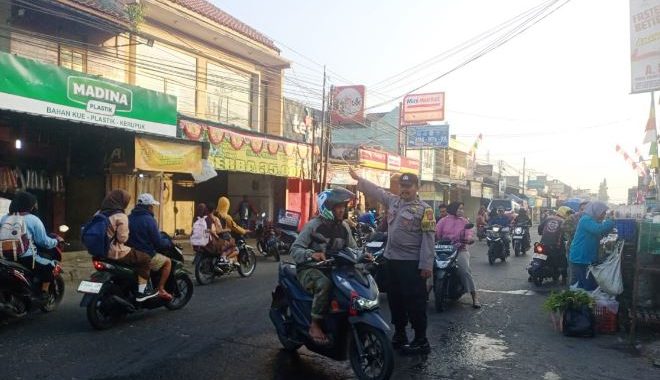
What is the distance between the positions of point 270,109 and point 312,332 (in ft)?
56.5

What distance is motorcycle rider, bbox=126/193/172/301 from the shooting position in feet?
21.4

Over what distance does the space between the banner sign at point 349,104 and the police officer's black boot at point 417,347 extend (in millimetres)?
21856

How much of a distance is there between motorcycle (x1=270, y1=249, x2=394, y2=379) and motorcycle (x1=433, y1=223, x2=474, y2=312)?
3265mm

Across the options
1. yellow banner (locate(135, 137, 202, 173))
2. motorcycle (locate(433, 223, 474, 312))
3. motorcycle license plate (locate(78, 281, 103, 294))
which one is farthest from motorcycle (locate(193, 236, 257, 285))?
motorcycle (locate(433, 223, 474, 312))

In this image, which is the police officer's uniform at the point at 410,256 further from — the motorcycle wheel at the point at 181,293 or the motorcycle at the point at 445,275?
the motorcycle wheel at the point at 181,293

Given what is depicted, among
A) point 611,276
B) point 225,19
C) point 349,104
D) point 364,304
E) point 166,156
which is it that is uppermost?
point 225,19

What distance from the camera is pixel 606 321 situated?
6504 millimetres

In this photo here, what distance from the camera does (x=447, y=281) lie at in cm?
798

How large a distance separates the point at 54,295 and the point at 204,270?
2989mm

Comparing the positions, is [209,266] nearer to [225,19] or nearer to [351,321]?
[351,321]

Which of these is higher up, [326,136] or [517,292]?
[326,136]

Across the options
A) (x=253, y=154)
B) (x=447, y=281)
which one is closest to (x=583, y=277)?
(x=447, y=281)

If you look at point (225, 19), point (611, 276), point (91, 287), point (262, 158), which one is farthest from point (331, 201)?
point (225, 19)

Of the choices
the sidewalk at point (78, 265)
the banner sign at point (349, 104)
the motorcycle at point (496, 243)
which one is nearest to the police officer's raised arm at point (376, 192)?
the sidewalk at point (78, 265)
